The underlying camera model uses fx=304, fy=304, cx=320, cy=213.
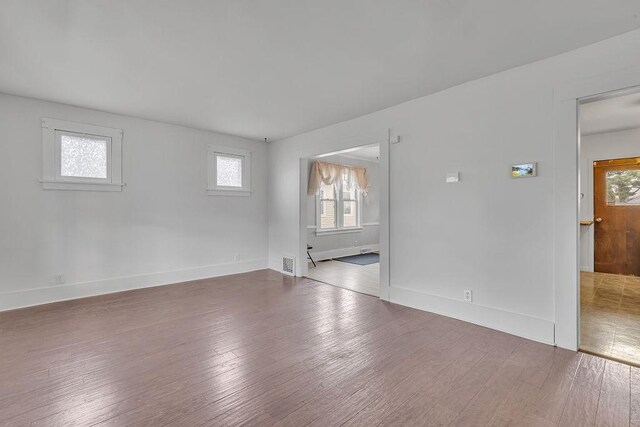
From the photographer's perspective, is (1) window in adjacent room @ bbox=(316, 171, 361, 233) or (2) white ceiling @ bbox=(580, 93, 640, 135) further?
(1) window in adjacent room @ bbox=(316, 171, 361, 233)

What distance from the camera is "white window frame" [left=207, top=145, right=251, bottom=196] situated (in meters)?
5.51

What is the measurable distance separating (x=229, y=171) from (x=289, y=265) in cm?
213

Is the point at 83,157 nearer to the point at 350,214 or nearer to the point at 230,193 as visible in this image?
the point at 230,193

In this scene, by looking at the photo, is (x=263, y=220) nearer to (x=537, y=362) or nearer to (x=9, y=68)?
(x=9, y=68)

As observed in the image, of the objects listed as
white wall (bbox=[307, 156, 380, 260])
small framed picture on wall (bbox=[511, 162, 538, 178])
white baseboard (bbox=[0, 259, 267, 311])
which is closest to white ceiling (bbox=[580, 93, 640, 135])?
small framed picture on wall (bbox=[511, 162, 538, 178])

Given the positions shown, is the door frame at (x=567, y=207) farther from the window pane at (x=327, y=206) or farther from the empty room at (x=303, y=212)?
the window pane at (x=327, y=206)

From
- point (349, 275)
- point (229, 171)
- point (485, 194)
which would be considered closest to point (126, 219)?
point (229, 171)

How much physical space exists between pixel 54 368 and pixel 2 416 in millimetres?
591

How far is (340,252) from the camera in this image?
25.6 ft

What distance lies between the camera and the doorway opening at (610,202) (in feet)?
14.3

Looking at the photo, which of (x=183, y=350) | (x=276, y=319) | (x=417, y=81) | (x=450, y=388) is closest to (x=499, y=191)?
(x=417, y=81)

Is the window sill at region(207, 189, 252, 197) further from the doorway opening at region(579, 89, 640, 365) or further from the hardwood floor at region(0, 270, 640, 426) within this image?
the doorway opening at region(579, 89, 640, 365)

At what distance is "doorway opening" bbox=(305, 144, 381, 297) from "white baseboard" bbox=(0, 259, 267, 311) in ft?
5.51

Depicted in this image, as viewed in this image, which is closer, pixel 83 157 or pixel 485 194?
pixel 485 194
